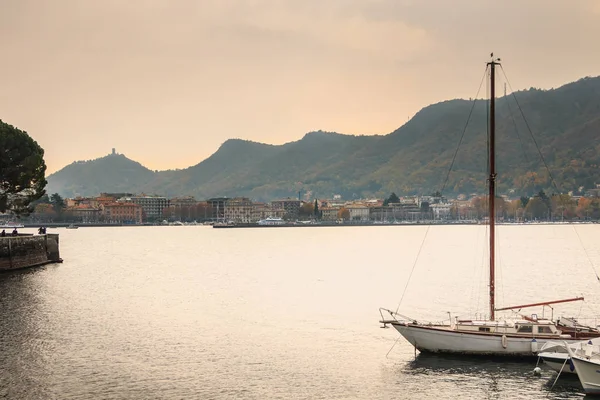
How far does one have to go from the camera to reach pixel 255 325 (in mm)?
40625

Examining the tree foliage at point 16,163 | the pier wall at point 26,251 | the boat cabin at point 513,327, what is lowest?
the boat cabin at point 513,327

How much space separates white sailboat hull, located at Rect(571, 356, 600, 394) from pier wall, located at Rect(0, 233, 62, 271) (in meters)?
49.1

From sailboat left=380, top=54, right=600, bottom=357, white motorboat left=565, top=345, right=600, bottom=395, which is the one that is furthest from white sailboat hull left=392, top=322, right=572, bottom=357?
white motorboat left=565, top=345, right=600, bottom=395

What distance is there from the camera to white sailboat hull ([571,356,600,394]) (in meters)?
24.7

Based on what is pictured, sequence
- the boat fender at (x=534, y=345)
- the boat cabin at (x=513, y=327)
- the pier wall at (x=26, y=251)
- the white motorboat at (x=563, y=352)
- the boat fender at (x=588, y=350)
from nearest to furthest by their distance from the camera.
A: the boat fender at (x=588, y=350), the white motorboat at (x=563, y=352), the boat fender at (x=534, y=345), the boat cabin at (x=513, y=327), the pier wall at (x=26, y=251)

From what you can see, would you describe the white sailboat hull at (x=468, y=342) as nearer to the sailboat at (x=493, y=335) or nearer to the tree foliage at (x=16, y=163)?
the sailboat at (x=493, y=335)

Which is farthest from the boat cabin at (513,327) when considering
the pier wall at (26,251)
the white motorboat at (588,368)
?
the pier wall at (26,251)

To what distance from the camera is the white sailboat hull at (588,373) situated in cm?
2472

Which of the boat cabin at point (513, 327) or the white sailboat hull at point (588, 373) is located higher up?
the boat cabin at point (513, 327)

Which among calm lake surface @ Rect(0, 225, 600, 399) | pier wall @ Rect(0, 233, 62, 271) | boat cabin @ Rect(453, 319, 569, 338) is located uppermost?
pier wall @ Rect(0, 233, 62, 271)

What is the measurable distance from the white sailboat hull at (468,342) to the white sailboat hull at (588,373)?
3.60 m

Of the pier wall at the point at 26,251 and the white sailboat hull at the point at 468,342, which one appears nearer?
→ the white sailboat hull at the point at 468,342

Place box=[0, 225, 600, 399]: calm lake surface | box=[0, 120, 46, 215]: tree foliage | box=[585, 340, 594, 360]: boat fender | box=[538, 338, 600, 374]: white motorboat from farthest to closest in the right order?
box=[0, 120, 46, 215]: tree foliage → box=[0, 225, 600, 399]: calm lake surface → box=[538, 338, 600, 374]: white motorboat → box=[585, 340, 594, 360]: boat fender

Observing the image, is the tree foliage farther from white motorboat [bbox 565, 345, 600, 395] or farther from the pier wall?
white motorboat [bbox 565, 345, 600, 395]
